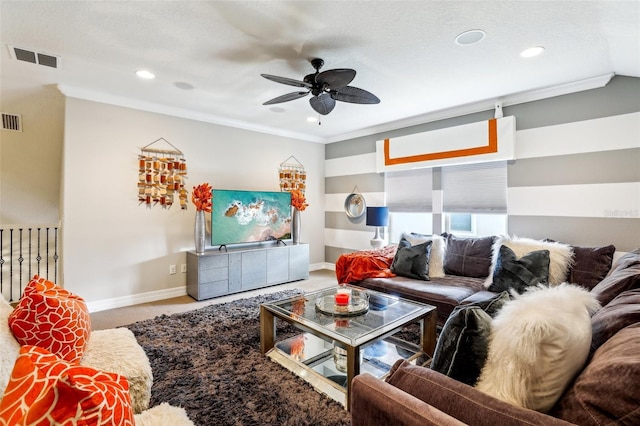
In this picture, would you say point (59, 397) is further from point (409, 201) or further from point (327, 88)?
point (409, 201)

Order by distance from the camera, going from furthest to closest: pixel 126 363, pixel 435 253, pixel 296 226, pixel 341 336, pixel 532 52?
pixel 296 226 → pixel 435 253 → pixel 532 52 → pixel 341 336 → pixel 126 363

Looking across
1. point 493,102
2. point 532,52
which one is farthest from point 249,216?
point 532,52

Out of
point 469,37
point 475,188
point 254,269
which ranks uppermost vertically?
point 469,37

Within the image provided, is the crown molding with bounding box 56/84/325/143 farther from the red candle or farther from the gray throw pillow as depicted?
the gray throw pillow

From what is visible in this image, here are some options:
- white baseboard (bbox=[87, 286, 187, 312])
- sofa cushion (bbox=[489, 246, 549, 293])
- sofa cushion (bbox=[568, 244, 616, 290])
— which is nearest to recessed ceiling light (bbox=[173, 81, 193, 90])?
white baseboard (bbox=[87, 286, 187, 312])

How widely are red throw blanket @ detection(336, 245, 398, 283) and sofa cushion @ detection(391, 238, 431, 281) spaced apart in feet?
0.41

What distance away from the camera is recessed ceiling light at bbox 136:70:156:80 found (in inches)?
116

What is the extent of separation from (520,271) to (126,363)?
3.07 meters

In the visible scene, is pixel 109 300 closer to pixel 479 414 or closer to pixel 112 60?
pixel 112 60

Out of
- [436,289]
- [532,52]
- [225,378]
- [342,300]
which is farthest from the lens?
[436,289]

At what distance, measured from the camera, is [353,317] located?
2.25 metres

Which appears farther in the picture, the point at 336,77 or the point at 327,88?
the point at 327,88

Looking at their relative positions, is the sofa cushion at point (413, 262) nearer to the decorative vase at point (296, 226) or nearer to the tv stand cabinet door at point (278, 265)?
the tv stand cabinet door at point (278, 265)

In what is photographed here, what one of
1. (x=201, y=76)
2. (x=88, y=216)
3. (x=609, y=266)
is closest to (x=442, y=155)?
(x=609, y=266)
